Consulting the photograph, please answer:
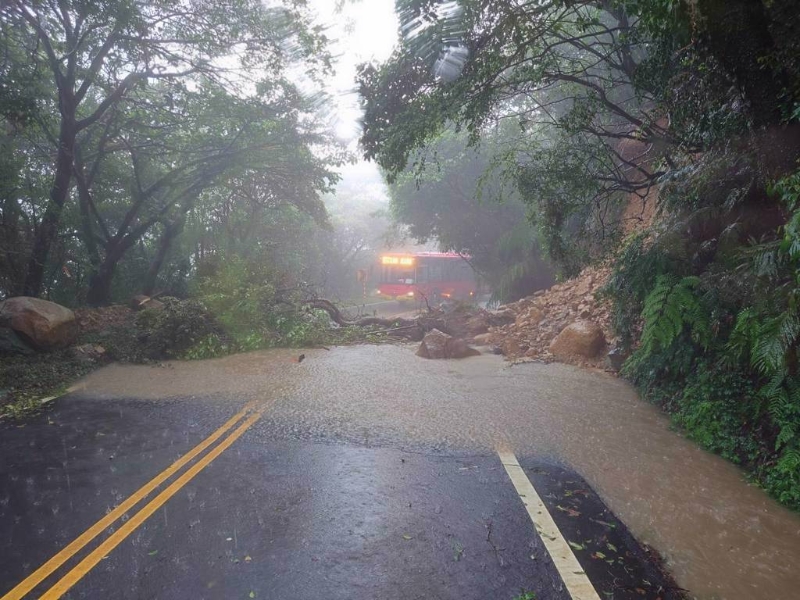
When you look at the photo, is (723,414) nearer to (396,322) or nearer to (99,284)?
(396,322)

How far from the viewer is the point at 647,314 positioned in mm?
6340

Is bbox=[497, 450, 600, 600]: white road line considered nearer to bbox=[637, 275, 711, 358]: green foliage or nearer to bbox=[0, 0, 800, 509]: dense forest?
bbox=[0, 0, 800, 509]: dense forest

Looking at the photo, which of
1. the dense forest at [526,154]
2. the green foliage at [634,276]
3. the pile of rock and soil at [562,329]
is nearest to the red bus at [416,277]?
the dense forest at [526,154]

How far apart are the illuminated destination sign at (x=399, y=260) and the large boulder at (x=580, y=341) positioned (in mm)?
17917

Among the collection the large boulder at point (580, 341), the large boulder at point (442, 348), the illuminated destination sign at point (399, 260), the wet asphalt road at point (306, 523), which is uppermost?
the illuminated destination sign at point (399, 260)

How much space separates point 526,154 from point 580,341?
418 centimetres

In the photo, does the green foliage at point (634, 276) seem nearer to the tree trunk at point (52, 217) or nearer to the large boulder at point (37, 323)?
the large boulder at point (37, 323)

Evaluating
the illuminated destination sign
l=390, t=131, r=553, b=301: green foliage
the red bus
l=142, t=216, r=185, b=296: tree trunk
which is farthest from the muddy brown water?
the illuminated destination sign

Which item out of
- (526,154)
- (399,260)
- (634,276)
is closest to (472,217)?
(399,260)

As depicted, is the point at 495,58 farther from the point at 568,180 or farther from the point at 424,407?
the point at 424,407

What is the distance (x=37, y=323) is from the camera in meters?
8.90

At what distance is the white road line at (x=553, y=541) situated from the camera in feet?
9.05

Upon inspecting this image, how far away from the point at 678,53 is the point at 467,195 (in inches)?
715

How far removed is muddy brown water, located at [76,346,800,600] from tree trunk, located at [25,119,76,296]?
4.78 metres
